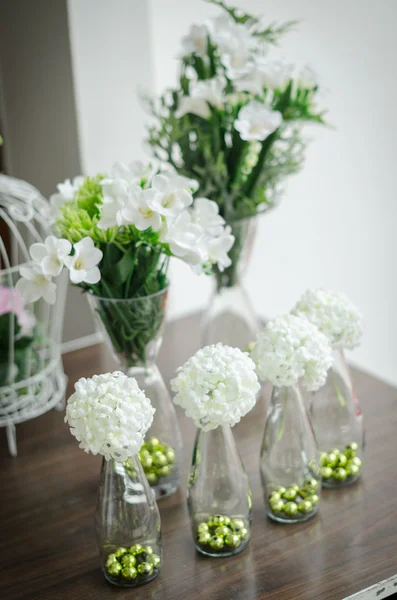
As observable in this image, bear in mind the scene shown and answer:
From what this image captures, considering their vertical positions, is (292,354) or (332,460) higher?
(292,354)

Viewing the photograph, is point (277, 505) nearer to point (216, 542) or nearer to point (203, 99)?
point (216, 542)

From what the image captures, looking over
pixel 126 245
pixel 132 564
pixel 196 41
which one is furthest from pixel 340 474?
pixel 196 41

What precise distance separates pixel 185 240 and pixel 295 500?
0.39 m

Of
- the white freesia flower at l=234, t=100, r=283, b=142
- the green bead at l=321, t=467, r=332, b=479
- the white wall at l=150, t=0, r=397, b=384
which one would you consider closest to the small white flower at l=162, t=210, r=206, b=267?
the white freesia flower at l=234, t=100, r=283, b=142

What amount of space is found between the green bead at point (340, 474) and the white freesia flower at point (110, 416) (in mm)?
363

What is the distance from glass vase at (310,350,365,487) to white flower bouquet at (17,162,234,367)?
0.24 metres

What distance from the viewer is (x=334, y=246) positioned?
228 centimetres

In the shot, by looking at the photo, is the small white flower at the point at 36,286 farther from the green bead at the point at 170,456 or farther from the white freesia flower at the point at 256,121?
the white freesia flower at the point at 256,121

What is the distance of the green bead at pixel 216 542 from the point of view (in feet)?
3.16

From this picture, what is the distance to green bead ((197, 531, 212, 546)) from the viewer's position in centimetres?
97

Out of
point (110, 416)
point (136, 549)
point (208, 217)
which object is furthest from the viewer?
point (208, 217)

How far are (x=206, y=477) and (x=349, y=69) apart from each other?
4.82 ft

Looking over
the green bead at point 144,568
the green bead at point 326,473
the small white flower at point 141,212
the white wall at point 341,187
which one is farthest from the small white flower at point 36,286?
the white wall at point 341,187

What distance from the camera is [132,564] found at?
36.6 inches
